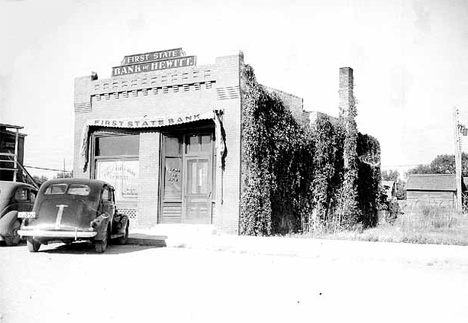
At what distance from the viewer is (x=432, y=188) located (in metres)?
67.4

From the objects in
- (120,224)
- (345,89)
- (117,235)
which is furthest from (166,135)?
(345,89)

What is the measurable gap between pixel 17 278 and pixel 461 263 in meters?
8.37

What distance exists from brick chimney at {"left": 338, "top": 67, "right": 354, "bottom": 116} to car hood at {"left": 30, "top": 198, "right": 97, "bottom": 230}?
527 inches

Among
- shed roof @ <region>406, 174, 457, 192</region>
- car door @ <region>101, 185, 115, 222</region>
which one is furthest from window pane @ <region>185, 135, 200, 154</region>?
shed roof @ <region>406, 174, 457, 192</region>

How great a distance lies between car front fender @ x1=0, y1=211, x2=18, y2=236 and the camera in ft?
41.5

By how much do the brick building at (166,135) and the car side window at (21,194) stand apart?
171 inches

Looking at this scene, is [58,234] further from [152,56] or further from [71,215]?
[152,56]

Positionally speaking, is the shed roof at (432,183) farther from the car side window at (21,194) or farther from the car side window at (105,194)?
the car side window at (21,194)

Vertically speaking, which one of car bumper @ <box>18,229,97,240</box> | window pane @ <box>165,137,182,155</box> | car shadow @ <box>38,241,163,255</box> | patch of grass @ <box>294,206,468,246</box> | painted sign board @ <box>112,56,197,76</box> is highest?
painted sign board @ <box>112,56,197,76</box>

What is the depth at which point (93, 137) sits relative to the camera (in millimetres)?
18938

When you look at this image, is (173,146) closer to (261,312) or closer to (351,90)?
(351,90)

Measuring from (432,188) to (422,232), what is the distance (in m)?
53.7

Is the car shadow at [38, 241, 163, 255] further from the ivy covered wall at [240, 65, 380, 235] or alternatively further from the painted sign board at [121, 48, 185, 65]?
the painted sign board at [121, 48, 185, 65]

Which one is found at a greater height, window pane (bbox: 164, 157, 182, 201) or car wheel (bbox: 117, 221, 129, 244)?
window pane (bbox: 164, 157, 182, 201)
